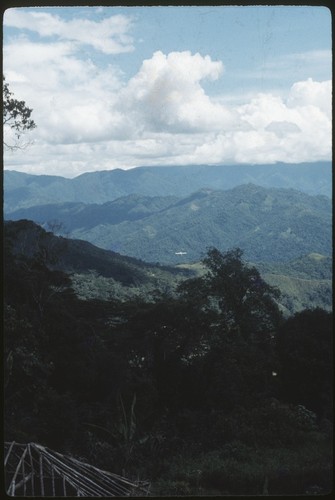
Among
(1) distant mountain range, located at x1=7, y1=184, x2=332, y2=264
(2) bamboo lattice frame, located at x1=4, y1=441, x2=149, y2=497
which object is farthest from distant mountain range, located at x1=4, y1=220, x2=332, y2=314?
(1) distant mountain range, located at x1=7, y1=184, x2=332, y2=264

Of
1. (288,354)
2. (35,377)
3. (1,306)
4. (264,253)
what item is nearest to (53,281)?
(35,377)

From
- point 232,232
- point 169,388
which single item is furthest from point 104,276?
point 232,232

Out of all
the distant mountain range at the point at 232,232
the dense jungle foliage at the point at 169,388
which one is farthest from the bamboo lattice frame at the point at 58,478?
the distant mountain range at the point at 232,232

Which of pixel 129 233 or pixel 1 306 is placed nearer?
pixel 1 306

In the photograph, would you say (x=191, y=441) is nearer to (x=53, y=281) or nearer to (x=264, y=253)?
(x=53, y=281)

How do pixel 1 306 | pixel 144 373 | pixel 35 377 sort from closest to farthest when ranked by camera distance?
pixel 1 306, pixel 35 377, pixel 144 373

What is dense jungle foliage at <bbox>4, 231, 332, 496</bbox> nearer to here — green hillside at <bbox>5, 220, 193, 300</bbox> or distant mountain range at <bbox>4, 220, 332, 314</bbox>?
distant mountain range at <bbox>4, 220, 332, 314</bbox>
